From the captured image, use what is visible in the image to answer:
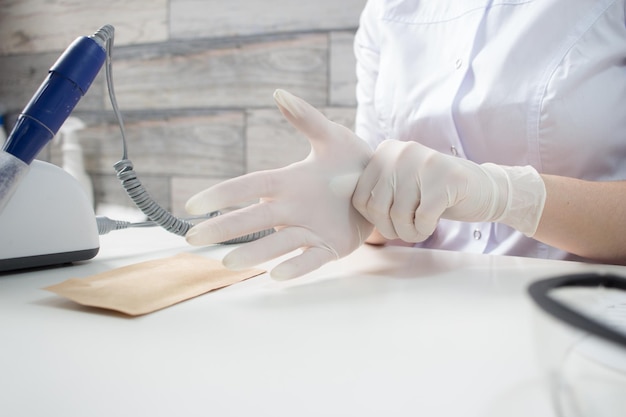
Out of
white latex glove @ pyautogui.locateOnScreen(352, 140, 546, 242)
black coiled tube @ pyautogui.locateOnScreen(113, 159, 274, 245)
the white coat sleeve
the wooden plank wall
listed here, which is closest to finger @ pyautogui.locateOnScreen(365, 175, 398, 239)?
white latex glove @ pyautogui.locateOnScreen(352, 140, 546, 242)

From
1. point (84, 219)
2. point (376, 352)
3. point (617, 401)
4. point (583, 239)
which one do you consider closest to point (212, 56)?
point (84, 219)

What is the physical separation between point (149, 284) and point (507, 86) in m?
0.68

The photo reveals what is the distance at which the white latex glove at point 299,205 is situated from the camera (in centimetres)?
58

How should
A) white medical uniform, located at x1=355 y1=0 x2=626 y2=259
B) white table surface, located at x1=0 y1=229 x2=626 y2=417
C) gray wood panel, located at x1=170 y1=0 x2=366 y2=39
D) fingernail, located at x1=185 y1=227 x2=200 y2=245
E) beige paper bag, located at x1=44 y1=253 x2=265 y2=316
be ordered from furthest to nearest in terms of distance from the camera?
gray wood panel, located at x1=170 y1=0 x2=366 y2=39
white medical uniform, located at x1=355 y1=0 x2=626 y2=259
fingernail, located at x1=185 y1=227 x2=200 y2=245
beige paper bag, located at x1=44 y1=253 x2=265 y2=316
white table surface, located at x1=0 y1=229 x2=626 y2=417

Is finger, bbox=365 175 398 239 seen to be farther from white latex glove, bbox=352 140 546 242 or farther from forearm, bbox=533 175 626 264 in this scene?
forearm, bbox=533 175 626 264

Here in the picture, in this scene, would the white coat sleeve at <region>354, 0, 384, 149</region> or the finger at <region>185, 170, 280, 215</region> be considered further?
the white coat sleeve at <region>354, 0, 384, 149</region>

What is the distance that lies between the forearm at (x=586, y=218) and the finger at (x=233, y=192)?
1.28 ft

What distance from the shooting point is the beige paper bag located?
18.5 inches

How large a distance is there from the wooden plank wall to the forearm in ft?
3.15

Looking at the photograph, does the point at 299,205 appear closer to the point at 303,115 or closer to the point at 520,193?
the point at 303,115

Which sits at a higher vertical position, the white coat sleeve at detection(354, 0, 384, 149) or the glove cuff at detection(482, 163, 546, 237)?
the white coat sleeve at detection(354, 0, 384, 149)

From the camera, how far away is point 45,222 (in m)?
0.62

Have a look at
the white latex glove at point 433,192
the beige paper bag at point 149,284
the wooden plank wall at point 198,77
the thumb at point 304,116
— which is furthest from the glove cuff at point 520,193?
the wooden plank wall at point 198,77

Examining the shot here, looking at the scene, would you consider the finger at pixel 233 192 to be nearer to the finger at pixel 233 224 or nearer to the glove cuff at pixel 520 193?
the finger at pixel 233 224
